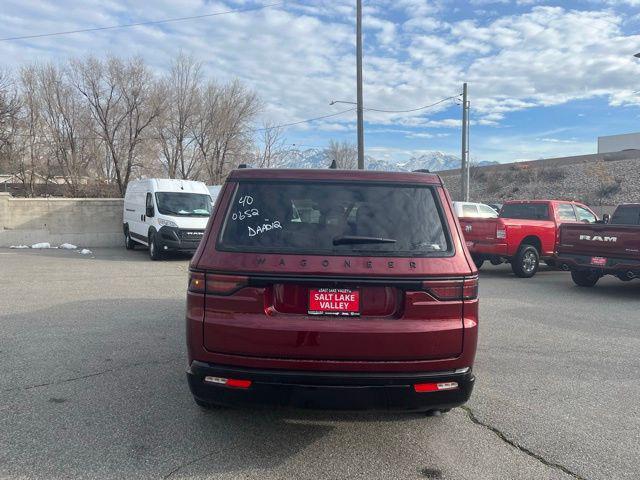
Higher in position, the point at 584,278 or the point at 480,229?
the point at 480,229

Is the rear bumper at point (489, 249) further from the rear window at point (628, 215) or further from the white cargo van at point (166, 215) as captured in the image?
the white cargo van at point (166, 215)

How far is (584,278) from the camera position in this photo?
35.8 feet

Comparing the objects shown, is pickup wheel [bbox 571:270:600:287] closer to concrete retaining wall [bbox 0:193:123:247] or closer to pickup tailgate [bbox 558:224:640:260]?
pickup tailgate [bbox 558:224:640:260]

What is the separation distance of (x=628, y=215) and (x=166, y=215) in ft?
38.6

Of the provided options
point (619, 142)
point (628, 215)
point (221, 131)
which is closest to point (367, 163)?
point (221, 131)

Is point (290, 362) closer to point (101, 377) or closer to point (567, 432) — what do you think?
point (567, 432)

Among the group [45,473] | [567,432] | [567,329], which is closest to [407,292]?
[567,432]

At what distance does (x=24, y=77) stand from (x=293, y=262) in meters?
35.2

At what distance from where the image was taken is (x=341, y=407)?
3121mm

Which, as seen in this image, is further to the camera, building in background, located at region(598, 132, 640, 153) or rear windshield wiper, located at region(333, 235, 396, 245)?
building in background, located at region(598, 132, 640, 153)

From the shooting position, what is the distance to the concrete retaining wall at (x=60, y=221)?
18.0m

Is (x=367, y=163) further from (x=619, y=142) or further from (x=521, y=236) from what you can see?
(x=619, y=142)

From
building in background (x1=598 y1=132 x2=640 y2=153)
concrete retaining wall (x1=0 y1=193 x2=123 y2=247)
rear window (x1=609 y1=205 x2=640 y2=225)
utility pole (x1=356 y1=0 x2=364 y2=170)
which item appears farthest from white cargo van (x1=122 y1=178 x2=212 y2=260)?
building in background (x1=598 y1=132 x2=640 y2=153)

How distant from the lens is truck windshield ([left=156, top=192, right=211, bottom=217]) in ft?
→ 50.6
